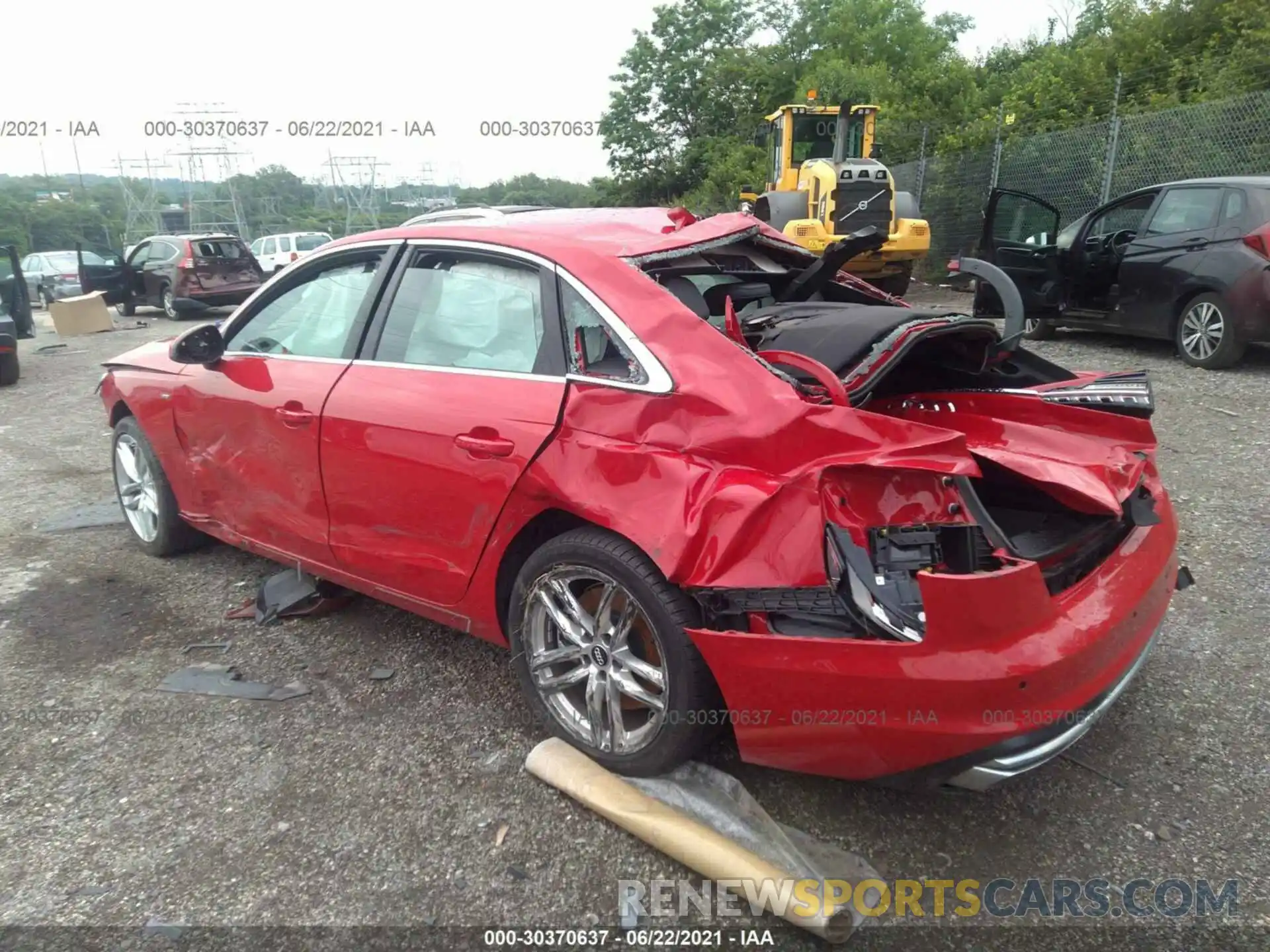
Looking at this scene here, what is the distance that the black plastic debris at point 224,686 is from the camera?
3.11 metres

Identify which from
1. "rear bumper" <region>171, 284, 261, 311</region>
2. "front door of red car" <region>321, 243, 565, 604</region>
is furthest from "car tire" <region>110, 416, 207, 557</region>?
"rear bumper" <region>171, 284, 261, 311</region>

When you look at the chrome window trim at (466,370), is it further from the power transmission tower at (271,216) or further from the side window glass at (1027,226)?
the power transmission tower at (271,216)

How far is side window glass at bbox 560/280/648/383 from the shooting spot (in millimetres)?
2400

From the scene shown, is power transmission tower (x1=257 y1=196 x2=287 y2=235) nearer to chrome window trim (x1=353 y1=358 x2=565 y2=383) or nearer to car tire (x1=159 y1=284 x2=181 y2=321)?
car tire (x1=159 y1=284 x2=181 y2=321)

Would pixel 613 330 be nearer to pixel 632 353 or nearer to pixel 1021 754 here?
pixel 632 353

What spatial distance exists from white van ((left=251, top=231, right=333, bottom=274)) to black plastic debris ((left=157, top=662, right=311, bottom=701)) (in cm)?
2034

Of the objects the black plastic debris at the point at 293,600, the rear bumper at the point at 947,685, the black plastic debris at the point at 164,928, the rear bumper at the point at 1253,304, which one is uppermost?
the rear bumper at the point at 1253,304

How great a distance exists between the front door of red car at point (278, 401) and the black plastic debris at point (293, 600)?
10.0 inches

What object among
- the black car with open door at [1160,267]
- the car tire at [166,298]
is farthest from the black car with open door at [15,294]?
the black car with open door at [1160,267]

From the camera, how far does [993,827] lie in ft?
7.67

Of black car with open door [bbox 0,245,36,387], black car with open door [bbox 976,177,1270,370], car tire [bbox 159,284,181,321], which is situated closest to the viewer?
black car with open door [bbox 976,177,1270,370]

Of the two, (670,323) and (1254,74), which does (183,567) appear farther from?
Result: (1254,74)

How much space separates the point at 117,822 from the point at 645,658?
1592 millimetres

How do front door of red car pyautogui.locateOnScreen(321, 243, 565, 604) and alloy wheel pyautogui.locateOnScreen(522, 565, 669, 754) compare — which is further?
front door of red car pyautogui.locateOnScreen(321, 243, 565, 604)
